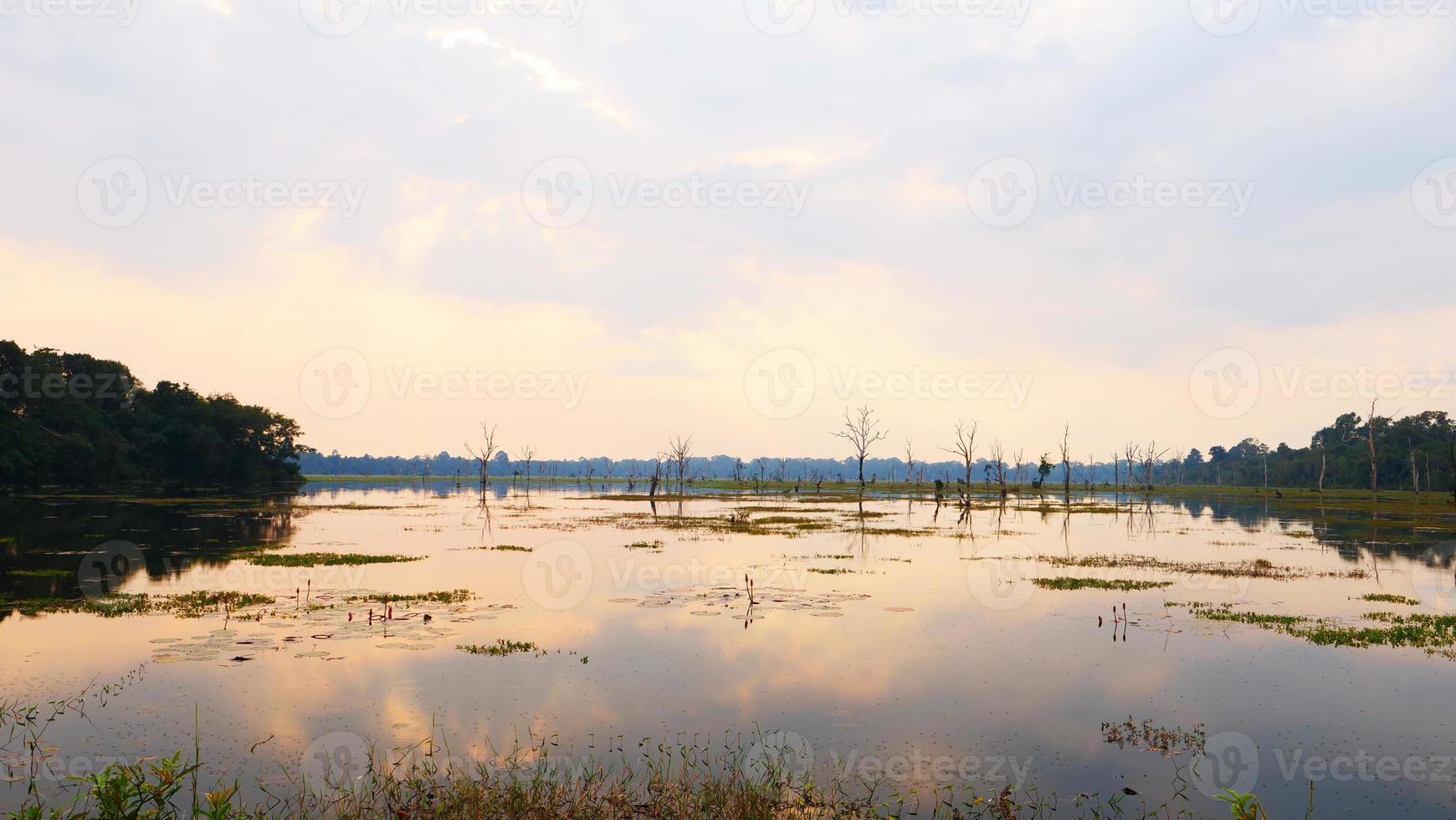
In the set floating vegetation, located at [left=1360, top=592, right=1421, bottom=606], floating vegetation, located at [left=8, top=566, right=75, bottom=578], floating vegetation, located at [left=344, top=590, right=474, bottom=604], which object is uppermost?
floating vegetation, located at [left=8, top=566, right=75, bottom=578]

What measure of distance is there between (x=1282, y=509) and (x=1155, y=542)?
159ft

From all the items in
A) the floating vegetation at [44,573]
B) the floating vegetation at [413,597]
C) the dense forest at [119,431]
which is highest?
the dense forest at [119,431]

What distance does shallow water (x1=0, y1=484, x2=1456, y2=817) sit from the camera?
35.0ft

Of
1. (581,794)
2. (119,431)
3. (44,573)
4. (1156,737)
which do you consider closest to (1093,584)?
(1156,737)

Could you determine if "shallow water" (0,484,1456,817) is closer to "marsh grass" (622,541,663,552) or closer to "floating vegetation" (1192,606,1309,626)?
"floating vegetation" (1192,606,1309,626)

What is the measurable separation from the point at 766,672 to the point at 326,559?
75.3ft

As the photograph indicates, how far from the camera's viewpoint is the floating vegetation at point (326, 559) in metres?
29.4

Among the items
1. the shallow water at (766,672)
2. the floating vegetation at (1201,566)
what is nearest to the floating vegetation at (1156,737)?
the shallow water at (766,672)

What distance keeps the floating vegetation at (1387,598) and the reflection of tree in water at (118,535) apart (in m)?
39.1

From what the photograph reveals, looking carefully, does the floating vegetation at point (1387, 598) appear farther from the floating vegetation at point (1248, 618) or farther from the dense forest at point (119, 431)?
the dense forest at point (119, 431)

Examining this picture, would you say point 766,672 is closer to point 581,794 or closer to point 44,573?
point 581,794

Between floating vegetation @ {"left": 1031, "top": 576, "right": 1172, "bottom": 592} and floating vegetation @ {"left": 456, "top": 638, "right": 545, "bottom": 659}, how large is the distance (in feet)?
58.4

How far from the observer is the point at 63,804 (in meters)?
8.73

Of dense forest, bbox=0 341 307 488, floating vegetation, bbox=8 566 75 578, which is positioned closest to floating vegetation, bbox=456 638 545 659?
floating vegetation, bbox=8 566 75 578
